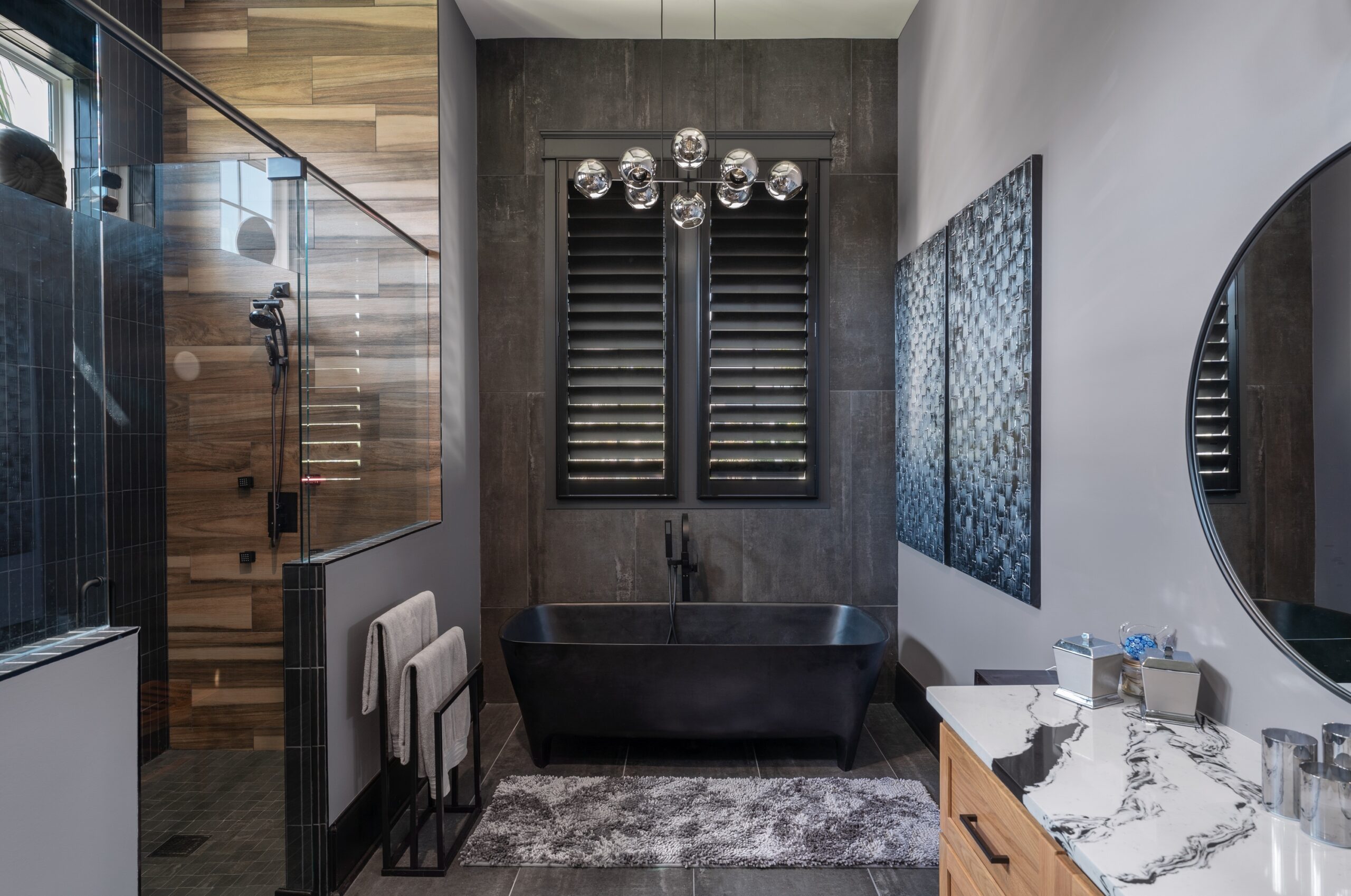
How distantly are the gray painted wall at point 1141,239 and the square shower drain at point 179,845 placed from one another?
8.08 ft

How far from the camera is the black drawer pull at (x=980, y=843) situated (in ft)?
4.18

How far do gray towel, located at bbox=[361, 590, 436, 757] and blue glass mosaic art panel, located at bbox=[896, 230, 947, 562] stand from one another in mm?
2113

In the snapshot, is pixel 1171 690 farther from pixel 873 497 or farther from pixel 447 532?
pixel 447 532

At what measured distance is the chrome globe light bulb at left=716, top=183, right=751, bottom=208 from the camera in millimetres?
2631

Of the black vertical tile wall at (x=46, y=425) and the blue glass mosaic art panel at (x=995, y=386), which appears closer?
the black vertical tile wall at (x=46, y=425)

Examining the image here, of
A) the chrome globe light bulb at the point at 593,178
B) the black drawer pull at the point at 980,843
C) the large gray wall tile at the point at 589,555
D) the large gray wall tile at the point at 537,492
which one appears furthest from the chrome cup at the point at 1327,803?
the large gray wall tile at the point at 537,492

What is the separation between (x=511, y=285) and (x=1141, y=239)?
2811 mm

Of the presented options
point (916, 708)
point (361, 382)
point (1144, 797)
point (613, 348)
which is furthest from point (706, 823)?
point (613, 348)

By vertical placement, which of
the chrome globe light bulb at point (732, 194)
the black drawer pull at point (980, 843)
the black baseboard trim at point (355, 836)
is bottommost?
the black baseboard trim at point (355, 836)

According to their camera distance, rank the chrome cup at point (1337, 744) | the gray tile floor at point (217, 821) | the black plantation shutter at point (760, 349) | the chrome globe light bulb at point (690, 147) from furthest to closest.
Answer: the black plantation shutter at point (760, 349), the chrome globe light bulb at point (690, 147), the gray tile floor at point (217, 821), the chrome cup at point (1337, 744)

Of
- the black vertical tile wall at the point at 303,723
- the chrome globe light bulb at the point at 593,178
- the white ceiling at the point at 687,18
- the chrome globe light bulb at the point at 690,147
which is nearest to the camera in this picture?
the black vertical tile wall at the point at 303,723

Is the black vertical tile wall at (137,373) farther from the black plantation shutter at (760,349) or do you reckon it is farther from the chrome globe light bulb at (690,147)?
the black plantation shutter at (760,349)

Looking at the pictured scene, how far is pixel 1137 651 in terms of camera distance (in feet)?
5.22

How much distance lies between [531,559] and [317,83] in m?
2.41
